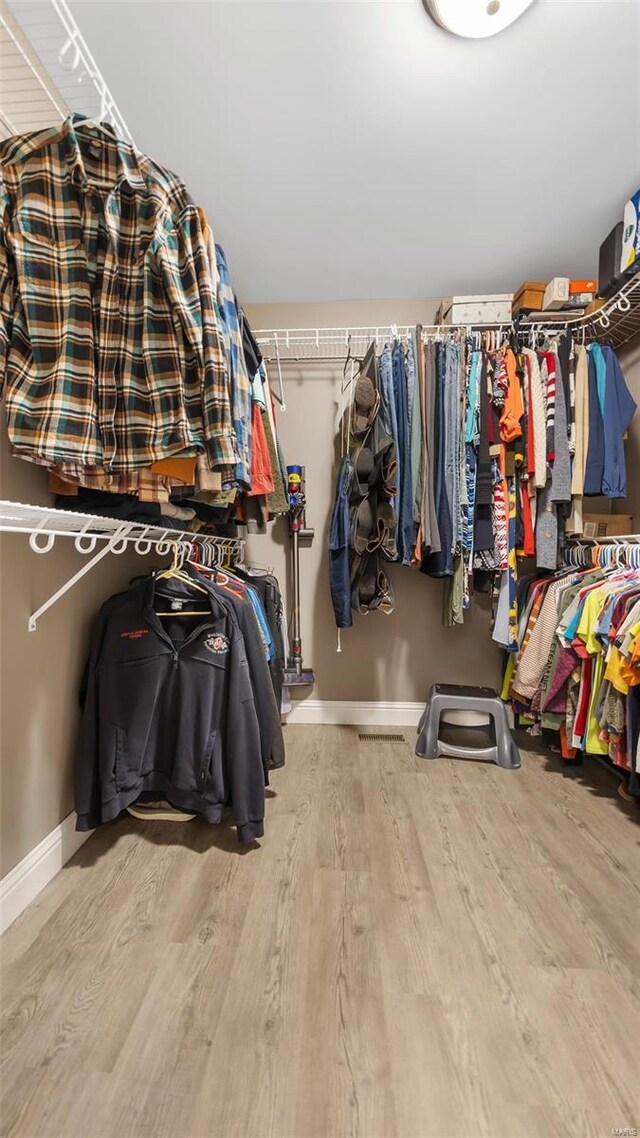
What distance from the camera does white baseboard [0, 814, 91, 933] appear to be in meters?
1.32

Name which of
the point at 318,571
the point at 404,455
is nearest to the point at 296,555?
the point at 318,571

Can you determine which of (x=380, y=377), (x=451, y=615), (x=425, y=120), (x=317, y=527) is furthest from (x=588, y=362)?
(x=317, y=527)

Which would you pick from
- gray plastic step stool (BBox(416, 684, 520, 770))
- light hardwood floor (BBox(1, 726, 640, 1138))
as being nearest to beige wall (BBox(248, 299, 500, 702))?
gray plastic step stool (BBox(416, 684, 520, 770))

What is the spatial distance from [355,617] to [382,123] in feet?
7.44

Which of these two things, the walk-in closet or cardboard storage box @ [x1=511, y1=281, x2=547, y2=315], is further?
cardboard storage box @ [x1=511, y1=281, x2=547, y2=315]

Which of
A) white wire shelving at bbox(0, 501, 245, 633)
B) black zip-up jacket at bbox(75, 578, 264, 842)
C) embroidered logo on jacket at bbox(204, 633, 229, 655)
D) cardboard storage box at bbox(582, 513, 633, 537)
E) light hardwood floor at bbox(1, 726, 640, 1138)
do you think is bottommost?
light hardwood floor at bbox(1, 726, 640, 1138)

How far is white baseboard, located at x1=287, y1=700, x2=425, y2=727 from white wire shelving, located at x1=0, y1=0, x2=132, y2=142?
2669 millimetres

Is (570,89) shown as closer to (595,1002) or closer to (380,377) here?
(380,377)

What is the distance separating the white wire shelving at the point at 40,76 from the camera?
1.14 meters

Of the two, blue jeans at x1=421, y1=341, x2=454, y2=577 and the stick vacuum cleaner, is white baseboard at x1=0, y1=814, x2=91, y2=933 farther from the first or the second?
blue jeans at x1=421, y1=341, x2=454, y2=577

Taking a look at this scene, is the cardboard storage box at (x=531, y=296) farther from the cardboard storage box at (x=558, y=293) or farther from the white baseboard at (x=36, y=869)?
the white baseboard at (x=36, y=869)

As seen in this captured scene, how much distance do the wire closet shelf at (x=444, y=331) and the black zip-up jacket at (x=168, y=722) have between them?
1810 millimetres

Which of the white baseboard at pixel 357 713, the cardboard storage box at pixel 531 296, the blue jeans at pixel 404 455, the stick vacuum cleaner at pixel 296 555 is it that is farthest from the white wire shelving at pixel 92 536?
the cardboard storage box at pixel 531 296

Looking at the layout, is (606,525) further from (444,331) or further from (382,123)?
(382,123)
